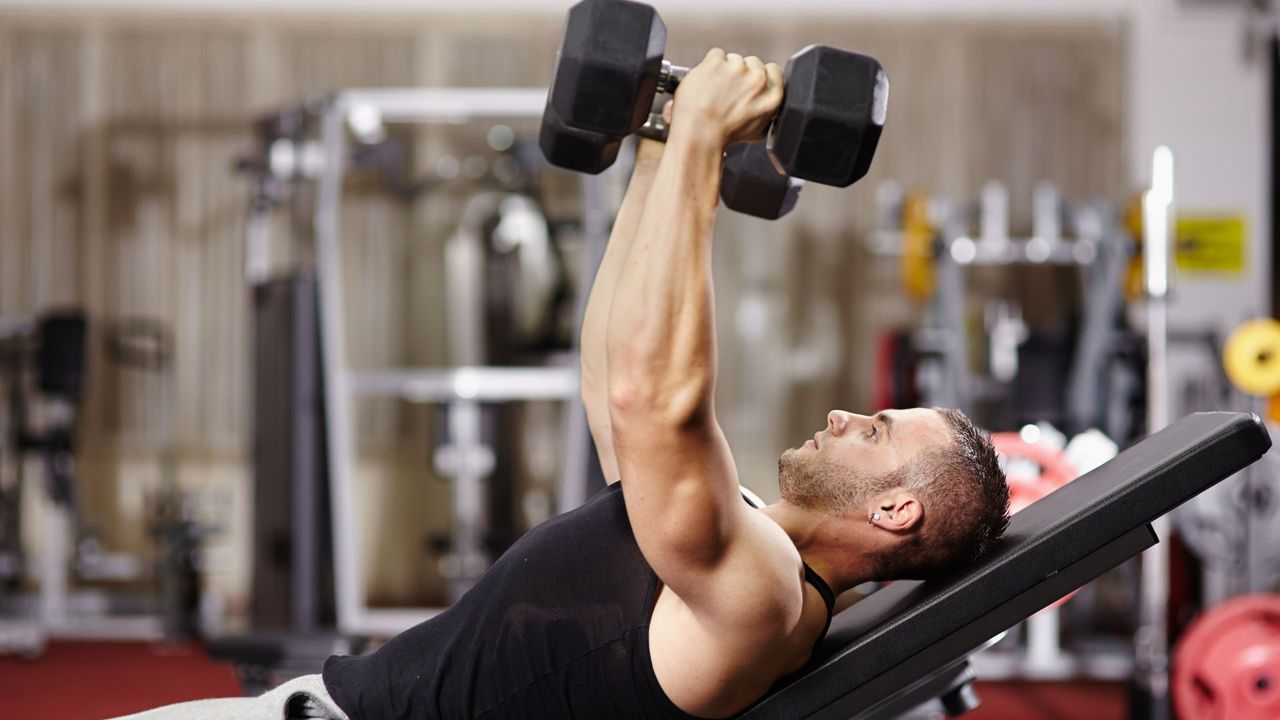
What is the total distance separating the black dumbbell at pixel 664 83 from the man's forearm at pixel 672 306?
108 millimetres

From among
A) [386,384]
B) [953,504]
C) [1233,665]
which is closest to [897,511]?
[953,504]

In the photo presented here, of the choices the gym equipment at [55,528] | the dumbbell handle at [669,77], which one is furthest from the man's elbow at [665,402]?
the gym equipment at [55,528]

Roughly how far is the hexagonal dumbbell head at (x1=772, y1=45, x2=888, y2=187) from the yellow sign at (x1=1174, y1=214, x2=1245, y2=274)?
13.9ft

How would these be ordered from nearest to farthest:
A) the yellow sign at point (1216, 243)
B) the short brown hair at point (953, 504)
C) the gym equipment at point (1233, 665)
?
the short brown hair at point (953, 504) < the gym equipment at point (1233, 665) < the yellow sign at point (1216, 243)

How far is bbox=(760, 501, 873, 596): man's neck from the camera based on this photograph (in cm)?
144

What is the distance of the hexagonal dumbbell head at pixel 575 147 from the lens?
1437 millimetres

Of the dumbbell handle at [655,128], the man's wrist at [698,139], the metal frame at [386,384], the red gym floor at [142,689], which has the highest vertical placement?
the dumbbell handle at [655,128]

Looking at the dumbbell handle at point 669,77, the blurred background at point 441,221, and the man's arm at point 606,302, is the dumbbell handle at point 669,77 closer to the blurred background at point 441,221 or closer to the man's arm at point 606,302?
the man's arm at point 606,302

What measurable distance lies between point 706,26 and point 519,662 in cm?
419

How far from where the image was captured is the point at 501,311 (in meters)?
4.79

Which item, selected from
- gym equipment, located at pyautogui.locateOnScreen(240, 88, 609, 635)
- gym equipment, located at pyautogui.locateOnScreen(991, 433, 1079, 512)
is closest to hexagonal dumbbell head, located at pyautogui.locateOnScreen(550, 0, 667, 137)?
gym equipment, located at pyautogui.locateOnScreen(991, 433, 1079, 512)

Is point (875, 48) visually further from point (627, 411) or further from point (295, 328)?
point (627, 411)

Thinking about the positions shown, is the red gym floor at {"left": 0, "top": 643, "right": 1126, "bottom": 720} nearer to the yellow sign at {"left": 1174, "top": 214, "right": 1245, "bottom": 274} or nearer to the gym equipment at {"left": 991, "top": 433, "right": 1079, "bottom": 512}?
the gym equipment at {"left": 991, "top": 433, "right": 1079, "bottom": 512}

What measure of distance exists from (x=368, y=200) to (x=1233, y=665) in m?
3.64
